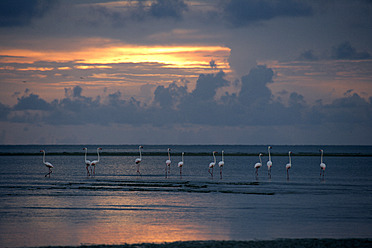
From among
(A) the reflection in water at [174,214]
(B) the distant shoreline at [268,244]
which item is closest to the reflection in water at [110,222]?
(A) the reflection in water at [174,214]

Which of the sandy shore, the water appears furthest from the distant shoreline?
the water

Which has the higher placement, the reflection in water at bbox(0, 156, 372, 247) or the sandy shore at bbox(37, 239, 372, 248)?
the reflection in water at bbox(0, 156, 372, 247)

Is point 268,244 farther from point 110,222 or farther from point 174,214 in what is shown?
point 174,214

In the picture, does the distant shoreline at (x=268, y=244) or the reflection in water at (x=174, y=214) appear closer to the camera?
the distant shoreline at (x=268, y=244)

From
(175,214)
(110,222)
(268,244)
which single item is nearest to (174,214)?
(175,214)

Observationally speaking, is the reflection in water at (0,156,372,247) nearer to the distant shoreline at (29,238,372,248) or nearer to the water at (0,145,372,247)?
the water at (0,145,372,247)

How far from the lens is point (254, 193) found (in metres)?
35.7

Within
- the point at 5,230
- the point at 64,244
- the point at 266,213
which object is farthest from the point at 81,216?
the point at 266,213

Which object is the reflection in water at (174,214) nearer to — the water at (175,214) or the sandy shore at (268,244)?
the water at (175,214)

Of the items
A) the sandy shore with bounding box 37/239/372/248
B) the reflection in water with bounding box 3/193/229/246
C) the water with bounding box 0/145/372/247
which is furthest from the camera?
the water with bounding box 0/145/372/247

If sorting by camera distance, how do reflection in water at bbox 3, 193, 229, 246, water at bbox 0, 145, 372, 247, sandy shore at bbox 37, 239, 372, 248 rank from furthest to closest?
→ water at bbox 0, 145, 372, 247 < reflection in water at bbox 3, 193, 229, 246 < sandy shore at bbox 37, 239, 372, 248

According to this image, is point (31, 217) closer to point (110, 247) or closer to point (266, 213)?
point (110, 247)

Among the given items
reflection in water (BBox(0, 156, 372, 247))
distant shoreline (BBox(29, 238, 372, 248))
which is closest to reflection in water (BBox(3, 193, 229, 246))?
reflection in water (BBox(0, 156, 372, 247))

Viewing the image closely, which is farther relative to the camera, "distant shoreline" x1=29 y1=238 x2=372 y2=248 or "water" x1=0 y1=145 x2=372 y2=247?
"water" x1=0 y1=145 x2=372 y2=247
